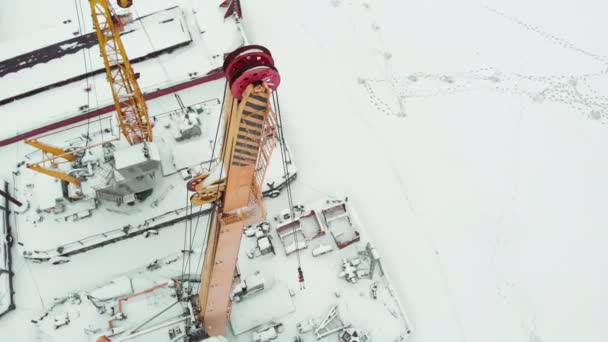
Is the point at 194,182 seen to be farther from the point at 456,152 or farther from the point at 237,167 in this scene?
the point at 456,152

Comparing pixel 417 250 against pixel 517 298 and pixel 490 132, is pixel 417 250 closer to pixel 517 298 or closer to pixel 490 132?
pixel 517 298

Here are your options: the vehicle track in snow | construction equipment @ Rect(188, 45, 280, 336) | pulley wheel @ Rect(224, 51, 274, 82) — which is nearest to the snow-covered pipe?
construction equipment @ Rect(188, 45, 280, 336)

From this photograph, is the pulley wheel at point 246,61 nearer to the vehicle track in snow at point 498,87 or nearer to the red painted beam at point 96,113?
the red painted beam at point 96,113

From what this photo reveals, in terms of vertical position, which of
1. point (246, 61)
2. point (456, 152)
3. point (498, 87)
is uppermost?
point (498, 87)

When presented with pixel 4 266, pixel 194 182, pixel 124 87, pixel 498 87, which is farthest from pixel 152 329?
pixel 498 87

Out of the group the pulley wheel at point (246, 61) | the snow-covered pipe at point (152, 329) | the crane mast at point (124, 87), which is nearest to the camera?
the pulley wheel at point (246, 61)

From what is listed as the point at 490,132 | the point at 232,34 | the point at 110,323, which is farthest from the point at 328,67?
the point at 110,323

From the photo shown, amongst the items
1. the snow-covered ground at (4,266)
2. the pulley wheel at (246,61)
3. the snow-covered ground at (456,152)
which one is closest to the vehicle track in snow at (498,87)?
the snow-covered ground at (456,152)

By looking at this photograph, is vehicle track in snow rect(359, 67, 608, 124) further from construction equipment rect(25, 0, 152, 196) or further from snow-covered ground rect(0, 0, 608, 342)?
construction equipment rect(25, 0, 152, 196)
